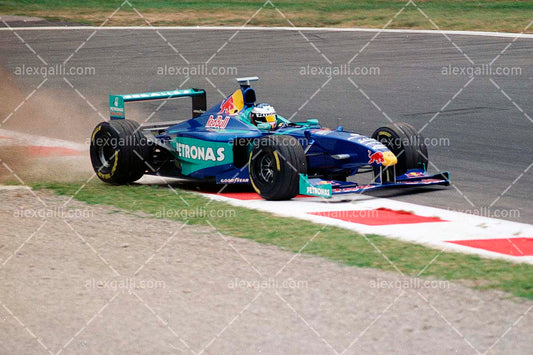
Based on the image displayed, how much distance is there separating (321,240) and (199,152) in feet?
9.17

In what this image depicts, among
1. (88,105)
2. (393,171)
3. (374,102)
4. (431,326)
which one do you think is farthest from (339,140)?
(88,105)

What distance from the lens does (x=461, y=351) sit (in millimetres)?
5395

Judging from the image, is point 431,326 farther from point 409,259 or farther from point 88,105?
point 88,105

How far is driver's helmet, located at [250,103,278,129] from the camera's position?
10.2 meters

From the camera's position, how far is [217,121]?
10.4m

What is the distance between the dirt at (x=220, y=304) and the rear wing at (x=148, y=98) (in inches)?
129

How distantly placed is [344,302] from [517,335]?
116 centimetres

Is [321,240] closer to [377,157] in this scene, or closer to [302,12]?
[377,157]
